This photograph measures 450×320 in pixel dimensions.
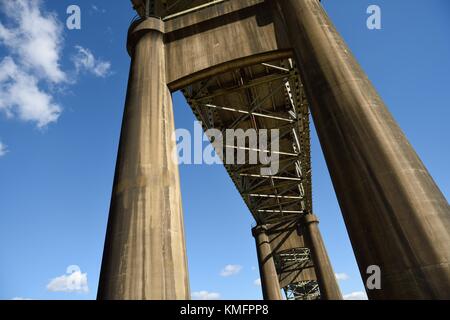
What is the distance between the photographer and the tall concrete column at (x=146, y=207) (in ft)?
19.9

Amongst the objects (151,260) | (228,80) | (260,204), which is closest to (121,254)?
(151,260)

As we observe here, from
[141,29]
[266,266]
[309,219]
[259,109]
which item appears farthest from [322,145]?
[266,266]

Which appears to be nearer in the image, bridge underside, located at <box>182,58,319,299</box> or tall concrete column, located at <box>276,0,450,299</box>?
tall concrete column, located at <box>276,0,450,299</box>

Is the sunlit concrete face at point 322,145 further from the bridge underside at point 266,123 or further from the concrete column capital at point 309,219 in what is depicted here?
the concrete column capital at point 309,219

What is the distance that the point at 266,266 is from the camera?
84.6ft

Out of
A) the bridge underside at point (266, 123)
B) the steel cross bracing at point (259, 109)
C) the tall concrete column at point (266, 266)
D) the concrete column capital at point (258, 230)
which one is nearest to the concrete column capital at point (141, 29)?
the bridge underside at point (266, 123)

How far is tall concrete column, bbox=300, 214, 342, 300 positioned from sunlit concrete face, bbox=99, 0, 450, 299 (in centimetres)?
1979

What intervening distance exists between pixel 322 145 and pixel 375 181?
5.22 feet

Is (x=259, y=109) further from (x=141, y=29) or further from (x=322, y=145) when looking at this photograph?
(x=322, y=145)

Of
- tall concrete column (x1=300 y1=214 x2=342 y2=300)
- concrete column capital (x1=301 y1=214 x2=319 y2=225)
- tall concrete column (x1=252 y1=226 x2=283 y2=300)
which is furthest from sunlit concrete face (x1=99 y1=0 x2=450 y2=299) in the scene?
concrete column capital (x1=301 y1=214 x2=319 y2=225)

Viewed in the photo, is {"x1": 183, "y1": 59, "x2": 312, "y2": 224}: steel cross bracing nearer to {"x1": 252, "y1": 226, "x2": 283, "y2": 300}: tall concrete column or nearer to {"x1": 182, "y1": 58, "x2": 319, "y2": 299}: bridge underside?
{"x1": 182, "y1": 58, "x2": 319, "y2": 299}: bridge underside

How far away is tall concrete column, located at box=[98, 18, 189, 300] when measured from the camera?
6.07 meters

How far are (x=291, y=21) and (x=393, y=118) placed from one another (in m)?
4.38

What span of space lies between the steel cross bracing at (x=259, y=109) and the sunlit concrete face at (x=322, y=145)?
3686 mm
